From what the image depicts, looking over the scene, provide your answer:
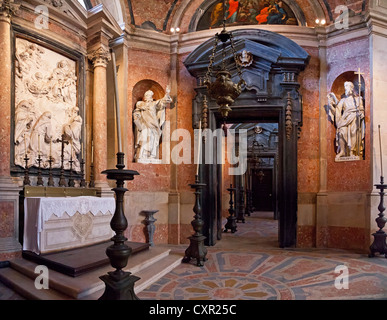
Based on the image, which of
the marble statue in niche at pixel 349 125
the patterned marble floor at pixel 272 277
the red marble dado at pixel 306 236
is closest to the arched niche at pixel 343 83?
the marble statue in niche at pixel 349 125

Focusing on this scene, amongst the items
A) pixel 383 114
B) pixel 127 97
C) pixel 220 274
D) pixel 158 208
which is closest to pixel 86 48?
pixel 127 97

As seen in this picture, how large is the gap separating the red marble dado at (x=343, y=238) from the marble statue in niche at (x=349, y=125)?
1494mm

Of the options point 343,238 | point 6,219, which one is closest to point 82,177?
point 6,219

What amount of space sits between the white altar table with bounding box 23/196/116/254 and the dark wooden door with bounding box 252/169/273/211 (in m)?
12.5

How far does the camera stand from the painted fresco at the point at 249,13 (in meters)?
7.45

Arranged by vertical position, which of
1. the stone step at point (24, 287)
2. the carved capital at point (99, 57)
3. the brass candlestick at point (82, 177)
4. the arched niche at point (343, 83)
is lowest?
the stone step at point (24, 287)

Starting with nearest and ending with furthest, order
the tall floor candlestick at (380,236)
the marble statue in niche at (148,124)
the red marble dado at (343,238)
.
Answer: the tall floor candlestick at (380,236)
the red marble dado at (343,238)
the marble statue in niche at (148,124)

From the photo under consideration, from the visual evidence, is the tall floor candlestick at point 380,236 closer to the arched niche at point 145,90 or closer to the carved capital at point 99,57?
the arched niche at point 145,90

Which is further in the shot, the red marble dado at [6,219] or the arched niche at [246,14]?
the arched niche at [246,14]

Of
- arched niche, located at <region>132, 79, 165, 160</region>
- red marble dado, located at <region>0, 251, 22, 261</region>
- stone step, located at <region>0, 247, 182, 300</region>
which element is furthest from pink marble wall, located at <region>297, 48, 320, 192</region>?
red marble dado, located at <region>0, 251, 22, 261</region>

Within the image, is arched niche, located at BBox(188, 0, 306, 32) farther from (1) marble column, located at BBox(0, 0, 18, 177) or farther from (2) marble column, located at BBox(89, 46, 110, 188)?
(1) marble column, located at BBox(0, 0, 18, 177)

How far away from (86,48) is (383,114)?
6.15 metres

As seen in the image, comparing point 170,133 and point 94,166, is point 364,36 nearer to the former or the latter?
point 170,133

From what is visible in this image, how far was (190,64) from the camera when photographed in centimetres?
716
